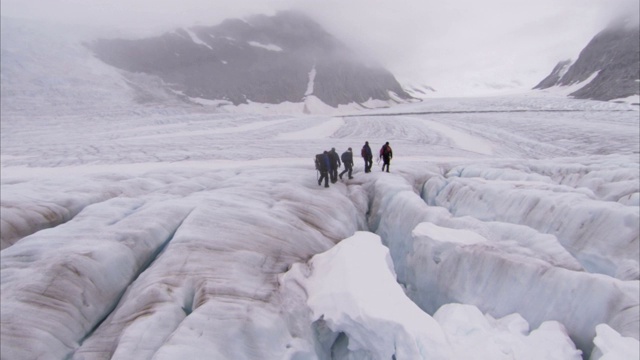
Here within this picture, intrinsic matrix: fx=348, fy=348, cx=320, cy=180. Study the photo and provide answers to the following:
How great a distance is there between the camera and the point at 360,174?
44.4 feet

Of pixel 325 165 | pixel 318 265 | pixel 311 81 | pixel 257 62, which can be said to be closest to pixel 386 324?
pixel 318 265

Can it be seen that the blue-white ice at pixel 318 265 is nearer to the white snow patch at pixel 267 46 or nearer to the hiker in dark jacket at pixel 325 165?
the hiker in dark jacket at pixel 325 165

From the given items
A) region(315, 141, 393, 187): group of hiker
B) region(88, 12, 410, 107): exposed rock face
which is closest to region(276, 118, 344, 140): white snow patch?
region(315, 141, 393, 187): group of hiker

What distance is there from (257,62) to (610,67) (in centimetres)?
7272

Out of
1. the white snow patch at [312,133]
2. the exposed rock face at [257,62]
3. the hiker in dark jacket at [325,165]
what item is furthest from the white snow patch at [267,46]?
the hiker in dark jacket at [325,165]

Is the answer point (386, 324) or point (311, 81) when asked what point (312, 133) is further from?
point (311, 81)

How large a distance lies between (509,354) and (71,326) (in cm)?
693

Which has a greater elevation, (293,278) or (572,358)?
(293,278)

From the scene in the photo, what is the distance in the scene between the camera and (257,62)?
271 feet

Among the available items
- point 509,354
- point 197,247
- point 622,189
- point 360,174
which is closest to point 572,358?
point 509,354

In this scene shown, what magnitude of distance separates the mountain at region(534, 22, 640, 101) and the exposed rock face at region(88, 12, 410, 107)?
4104 cm

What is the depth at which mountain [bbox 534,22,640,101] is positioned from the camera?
56438 mm

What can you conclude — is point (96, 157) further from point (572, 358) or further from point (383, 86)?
point (383, 86)

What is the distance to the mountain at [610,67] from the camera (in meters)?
56.4
